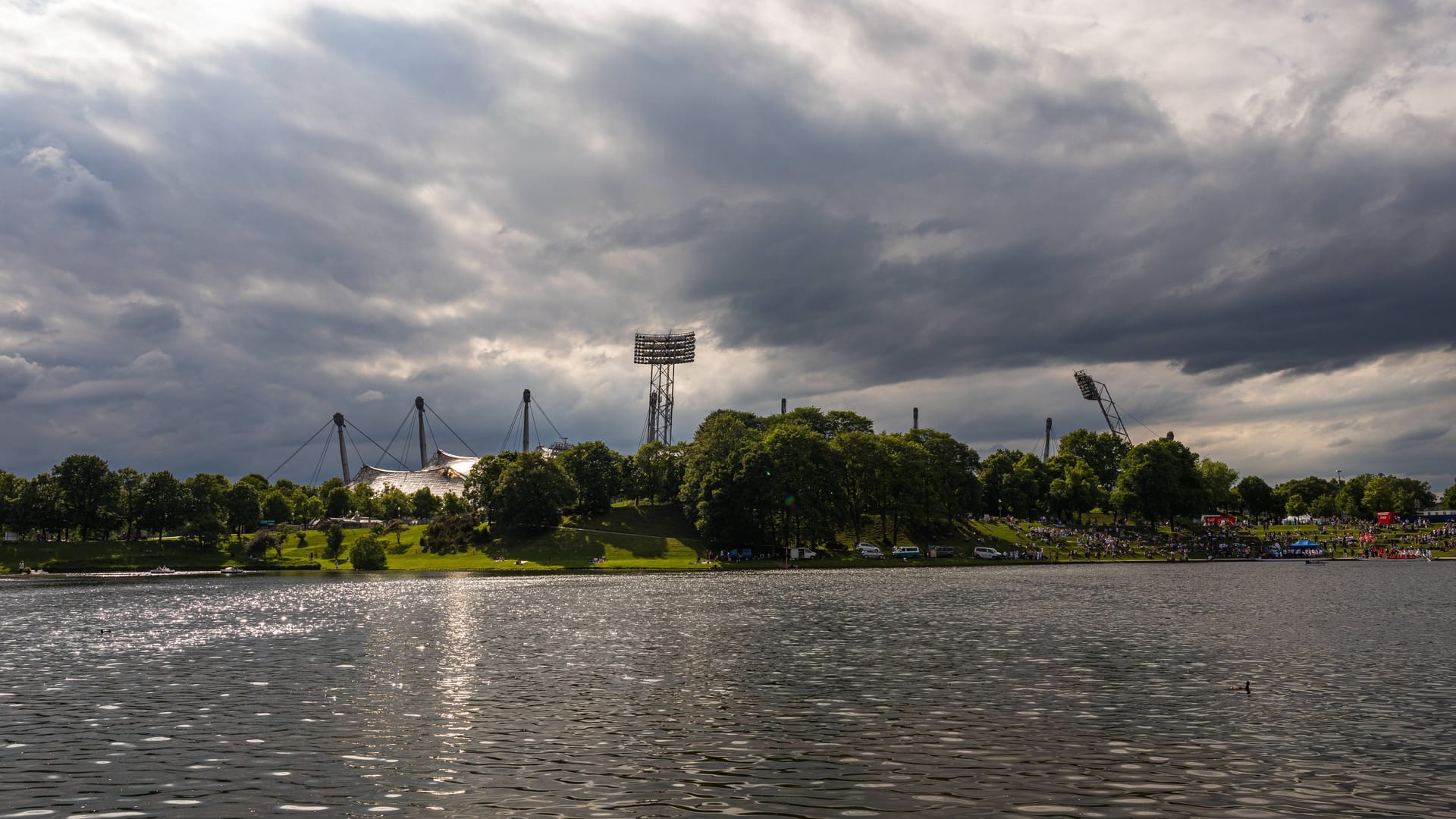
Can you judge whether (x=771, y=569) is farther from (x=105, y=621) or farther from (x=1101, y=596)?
(x=105, y=621)

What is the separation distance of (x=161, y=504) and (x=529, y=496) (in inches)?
2441

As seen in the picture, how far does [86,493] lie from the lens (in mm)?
159625

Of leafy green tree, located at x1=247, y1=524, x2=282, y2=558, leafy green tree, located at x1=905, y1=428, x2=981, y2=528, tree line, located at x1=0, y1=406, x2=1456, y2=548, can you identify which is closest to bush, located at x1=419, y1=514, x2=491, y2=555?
tree line, located at x1=0, y1=406, x2=1456, y2=548

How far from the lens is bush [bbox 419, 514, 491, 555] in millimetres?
155375

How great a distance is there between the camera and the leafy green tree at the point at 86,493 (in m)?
159

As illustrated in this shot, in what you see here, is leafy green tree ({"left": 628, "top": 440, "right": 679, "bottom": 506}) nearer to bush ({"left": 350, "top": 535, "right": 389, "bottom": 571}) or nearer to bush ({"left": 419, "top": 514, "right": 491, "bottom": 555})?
bush ({"left": 419, "top": 514, "right": 491, "bottom": 555})

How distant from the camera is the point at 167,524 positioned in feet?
Result: 523

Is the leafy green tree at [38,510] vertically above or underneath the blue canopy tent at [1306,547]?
above

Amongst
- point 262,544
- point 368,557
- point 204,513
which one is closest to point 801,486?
point 368,557

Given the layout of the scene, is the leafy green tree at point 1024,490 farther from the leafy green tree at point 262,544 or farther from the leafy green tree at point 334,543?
the leafy green tree at point 262,544

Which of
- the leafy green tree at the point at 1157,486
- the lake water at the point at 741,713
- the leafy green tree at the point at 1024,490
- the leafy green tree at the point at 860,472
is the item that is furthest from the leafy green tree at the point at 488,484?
the leafy green tree at the point at 1157,486

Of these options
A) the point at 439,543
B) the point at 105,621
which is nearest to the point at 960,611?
the point at 105,621

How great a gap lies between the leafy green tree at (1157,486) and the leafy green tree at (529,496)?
103 meters

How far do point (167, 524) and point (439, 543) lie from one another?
152ft
